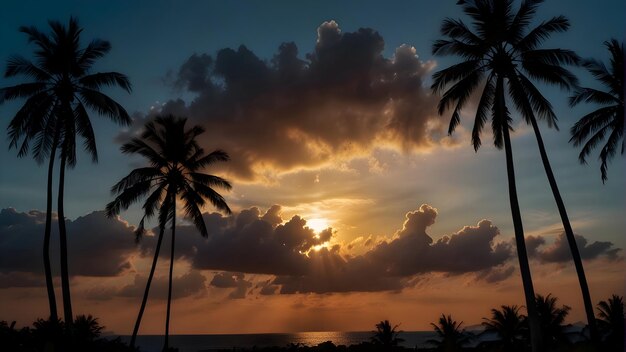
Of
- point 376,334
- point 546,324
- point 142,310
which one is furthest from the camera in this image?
point 376,334

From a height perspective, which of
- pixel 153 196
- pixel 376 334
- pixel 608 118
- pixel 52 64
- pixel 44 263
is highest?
pixel 52 64

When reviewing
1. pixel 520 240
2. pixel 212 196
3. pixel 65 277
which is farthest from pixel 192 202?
pixel 520 240

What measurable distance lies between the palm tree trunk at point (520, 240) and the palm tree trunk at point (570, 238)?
62.3 inches

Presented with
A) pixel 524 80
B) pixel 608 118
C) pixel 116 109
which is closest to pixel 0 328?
pixel 116 109

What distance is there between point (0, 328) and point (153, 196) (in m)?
10.9

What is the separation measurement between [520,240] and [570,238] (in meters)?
3.03

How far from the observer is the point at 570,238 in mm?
24922

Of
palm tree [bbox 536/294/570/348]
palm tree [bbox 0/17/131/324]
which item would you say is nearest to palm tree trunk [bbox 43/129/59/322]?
palm tree [bbox 0/17/131/324]

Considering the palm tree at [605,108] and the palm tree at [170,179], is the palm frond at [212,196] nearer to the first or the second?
the palm tree at [170,179]

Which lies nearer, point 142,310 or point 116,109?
point 116,109

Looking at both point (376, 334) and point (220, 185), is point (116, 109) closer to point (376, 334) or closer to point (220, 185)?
point (220, 185)

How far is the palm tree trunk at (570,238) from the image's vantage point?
23.6 metres

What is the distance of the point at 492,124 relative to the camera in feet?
85.0

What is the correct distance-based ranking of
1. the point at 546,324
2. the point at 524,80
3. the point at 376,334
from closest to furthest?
the point at 524,80
the point at 546,324
the point at 376,334
